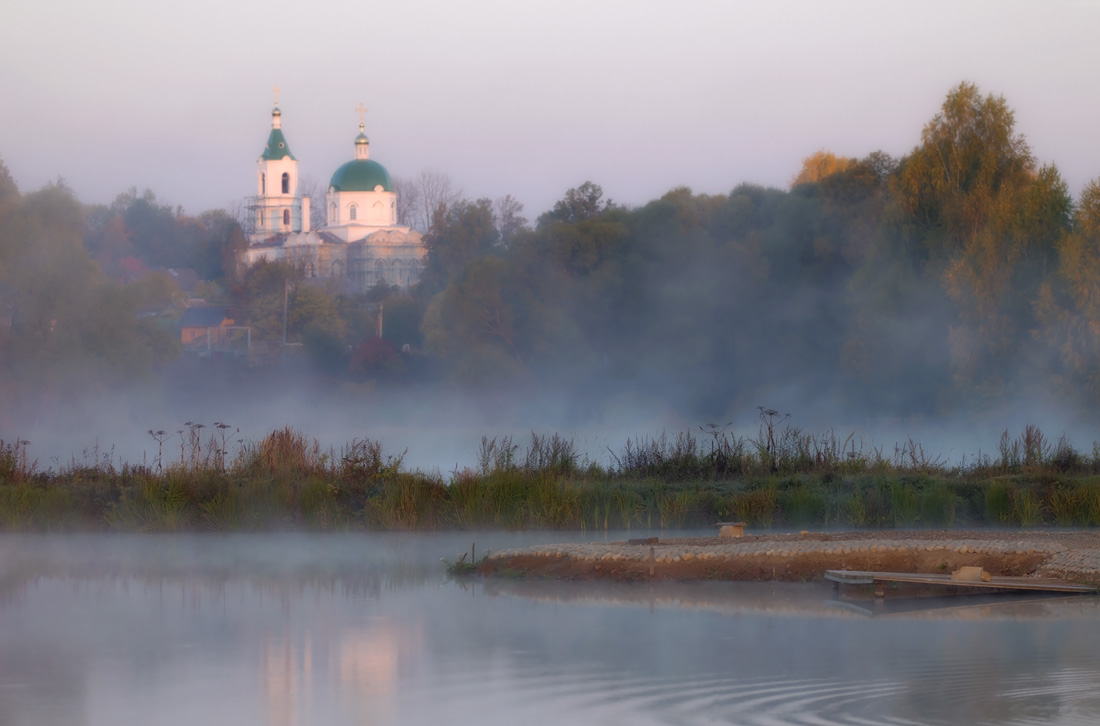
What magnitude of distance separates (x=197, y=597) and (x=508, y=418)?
1120 inches

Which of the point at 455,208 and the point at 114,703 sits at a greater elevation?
the point at 455,208

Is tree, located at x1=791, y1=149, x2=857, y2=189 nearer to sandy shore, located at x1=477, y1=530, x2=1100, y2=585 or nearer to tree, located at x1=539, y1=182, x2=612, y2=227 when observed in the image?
tree, located at x1=539, y1=182, x2=612, y2=227

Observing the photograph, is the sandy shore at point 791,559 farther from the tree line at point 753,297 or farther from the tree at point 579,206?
the tree at point 579,206

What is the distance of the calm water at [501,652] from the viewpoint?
545 centimetres

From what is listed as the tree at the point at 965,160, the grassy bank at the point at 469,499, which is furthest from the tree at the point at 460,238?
the grassy bank at the point at 469,499

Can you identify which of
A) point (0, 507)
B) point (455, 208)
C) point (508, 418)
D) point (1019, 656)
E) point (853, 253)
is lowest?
point (1019, 656)

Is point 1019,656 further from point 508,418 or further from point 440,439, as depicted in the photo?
point 508,418

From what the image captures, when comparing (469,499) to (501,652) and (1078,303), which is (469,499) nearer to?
(501,652)

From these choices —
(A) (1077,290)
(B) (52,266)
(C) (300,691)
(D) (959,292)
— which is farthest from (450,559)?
(B) (52,266)

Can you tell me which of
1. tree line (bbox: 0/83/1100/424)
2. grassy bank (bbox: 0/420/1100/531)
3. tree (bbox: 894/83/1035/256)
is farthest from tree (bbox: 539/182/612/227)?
grassy bank (bbox: 0/420/1100/531)

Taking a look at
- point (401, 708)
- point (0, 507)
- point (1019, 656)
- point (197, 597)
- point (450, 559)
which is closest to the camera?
point (401, 708)

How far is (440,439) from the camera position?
30.4 m

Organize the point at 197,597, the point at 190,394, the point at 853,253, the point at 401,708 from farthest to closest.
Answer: the point at 190,394, the point at 853,253, the point at 197,597, the point at 401,708

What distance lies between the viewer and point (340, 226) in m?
82.6
